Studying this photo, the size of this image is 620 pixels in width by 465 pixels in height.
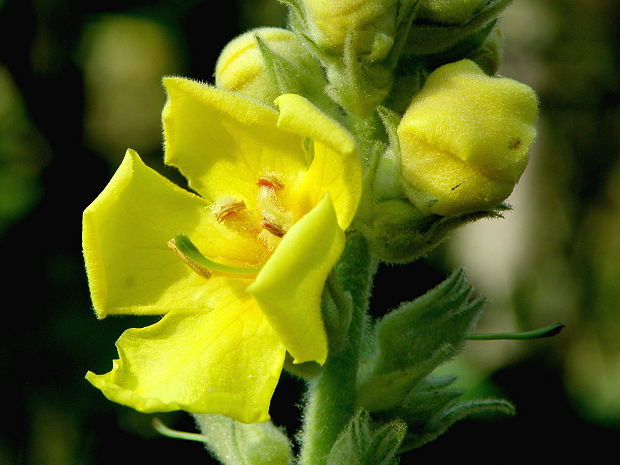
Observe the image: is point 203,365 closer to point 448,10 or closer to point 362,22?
point 362,22

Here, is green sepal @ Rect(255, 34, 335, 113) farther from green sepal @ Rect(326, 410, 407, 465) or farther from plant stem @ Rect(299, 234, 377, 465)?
green sepal @ Rect(326, 410, 407, 465)

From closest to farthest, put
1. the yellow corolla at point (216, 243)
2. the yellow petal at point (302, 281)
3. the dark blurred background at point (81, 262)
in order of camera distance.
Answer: the yellow petal at point (302, 281), the yellow corolla at point (216, 243), the dark blurred background at point (81, 262)

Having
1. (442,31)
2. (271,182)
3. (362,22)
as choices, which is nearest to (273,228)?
(271,182)

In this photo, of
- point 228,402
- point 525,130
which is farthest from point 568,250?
point 228,402

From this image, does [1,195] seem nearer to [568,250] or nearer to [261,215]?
[261,215]

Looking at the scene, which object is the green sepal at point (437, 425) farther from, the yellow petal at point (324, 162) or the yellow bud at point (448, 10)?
the yellow bud at point (448, 10)

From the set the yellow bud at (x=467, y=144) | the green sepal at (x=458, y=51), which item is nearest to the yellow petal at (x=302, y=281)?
the yellow bud at (x=467, y=144)

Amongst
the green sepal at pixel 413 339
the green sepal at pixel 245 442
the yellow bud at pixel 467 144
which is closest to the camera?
the yellow bud at pixel 467 144
